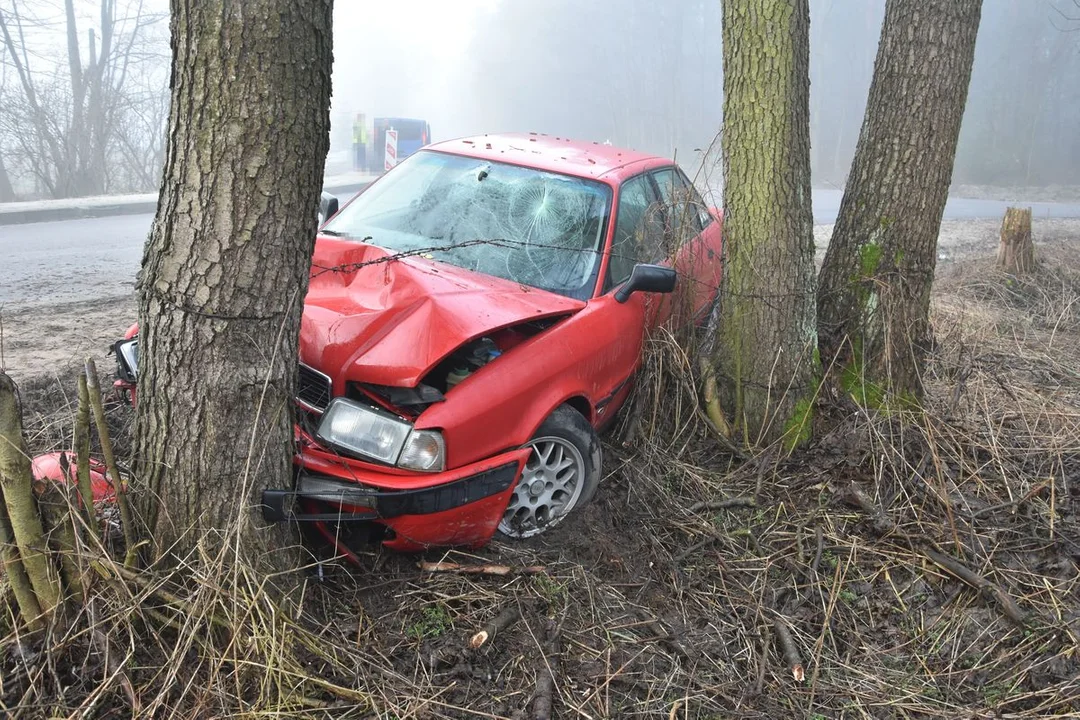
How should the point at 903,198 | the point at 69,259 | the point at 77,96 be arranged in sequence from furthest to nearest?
the point at 77,96 → the point at 69,259 → the point at 903,198

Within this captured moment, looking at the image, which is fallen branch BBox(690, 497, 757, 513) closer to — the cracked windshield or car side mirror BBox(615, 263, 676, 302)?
car side mirror BBox(615, 263, 676, 302)

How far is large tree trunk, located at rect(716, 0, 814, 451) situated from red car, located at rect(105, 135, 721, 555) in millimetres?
353

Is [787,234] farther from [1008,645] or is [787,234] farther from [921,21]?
[1008,645]

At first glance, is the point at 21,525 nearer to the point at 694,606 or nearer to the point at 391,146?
the point at 694,606

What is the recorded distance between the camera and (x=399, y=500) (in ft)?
9.50

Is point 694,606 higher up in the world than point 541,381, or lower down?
lower down

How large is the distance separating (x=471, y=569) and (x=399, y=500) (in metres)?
0.44

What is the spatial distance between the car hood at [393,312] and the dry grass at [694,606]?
742mm

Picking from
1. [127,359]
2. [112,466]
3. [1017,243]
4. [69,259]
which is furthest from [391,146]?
[112,466]

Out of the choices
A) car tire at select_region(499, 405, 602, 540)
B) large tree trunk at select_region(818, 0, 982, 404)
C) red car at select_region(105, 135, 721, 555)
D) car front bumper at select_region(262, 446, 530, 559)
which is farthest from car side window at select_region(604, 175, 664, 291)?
car front bumper at select_region(262, 446, 530, 559)

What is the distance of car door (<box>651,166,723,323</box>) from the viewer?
4555 mm

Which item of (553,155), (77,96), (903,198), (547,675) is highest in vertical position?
(77,96)

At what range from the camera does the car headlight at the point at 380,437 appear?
117 inches

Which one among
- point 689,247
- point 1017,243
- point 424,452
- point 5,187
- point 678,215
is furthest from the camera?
point 5,187
